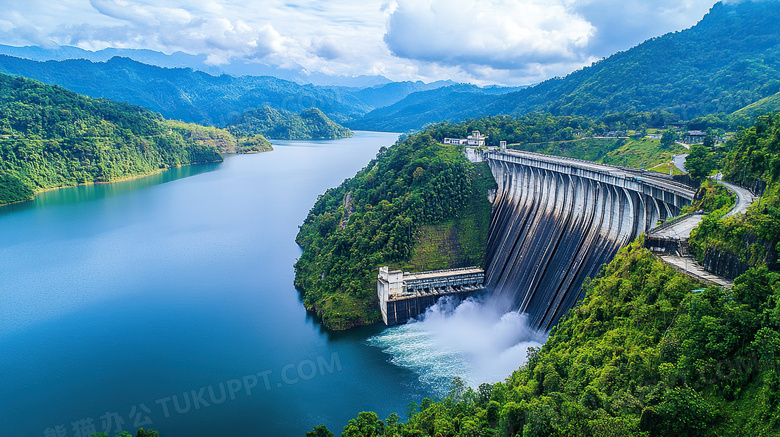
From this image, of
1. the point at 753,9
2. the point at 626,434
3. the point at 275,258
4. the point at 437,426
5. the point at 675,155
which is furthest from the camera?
the point at 753,9

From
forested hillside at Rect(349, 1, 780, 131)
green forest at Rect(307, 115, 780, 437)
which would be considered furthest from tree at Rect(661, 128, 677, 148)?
forested hillside at Rect(349, 1, 780, 131)

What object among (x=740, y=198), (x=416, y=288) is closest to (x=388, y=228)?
(x=416, y=288)

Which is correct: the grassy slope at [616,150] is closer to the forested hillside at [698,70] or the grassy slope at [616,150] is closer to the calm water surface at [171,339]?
the calm water surface at [171,339]

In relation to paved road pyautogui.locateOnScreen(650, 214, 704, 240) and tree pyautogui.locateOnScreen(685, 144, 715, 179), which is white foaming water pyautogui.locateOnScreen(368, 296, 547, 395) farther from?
tree pyautogui.locateOnScreen(685, 144, 715, 179)

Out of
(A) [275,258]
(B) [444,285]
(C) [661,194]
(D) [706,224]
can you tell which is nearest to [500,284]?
(B) [444,285]

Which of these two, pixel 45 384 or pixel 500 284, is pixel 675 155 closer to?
pixel 500 284

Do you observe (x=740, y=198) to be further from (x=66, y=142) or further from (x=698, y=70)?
(x=66, y=142)
